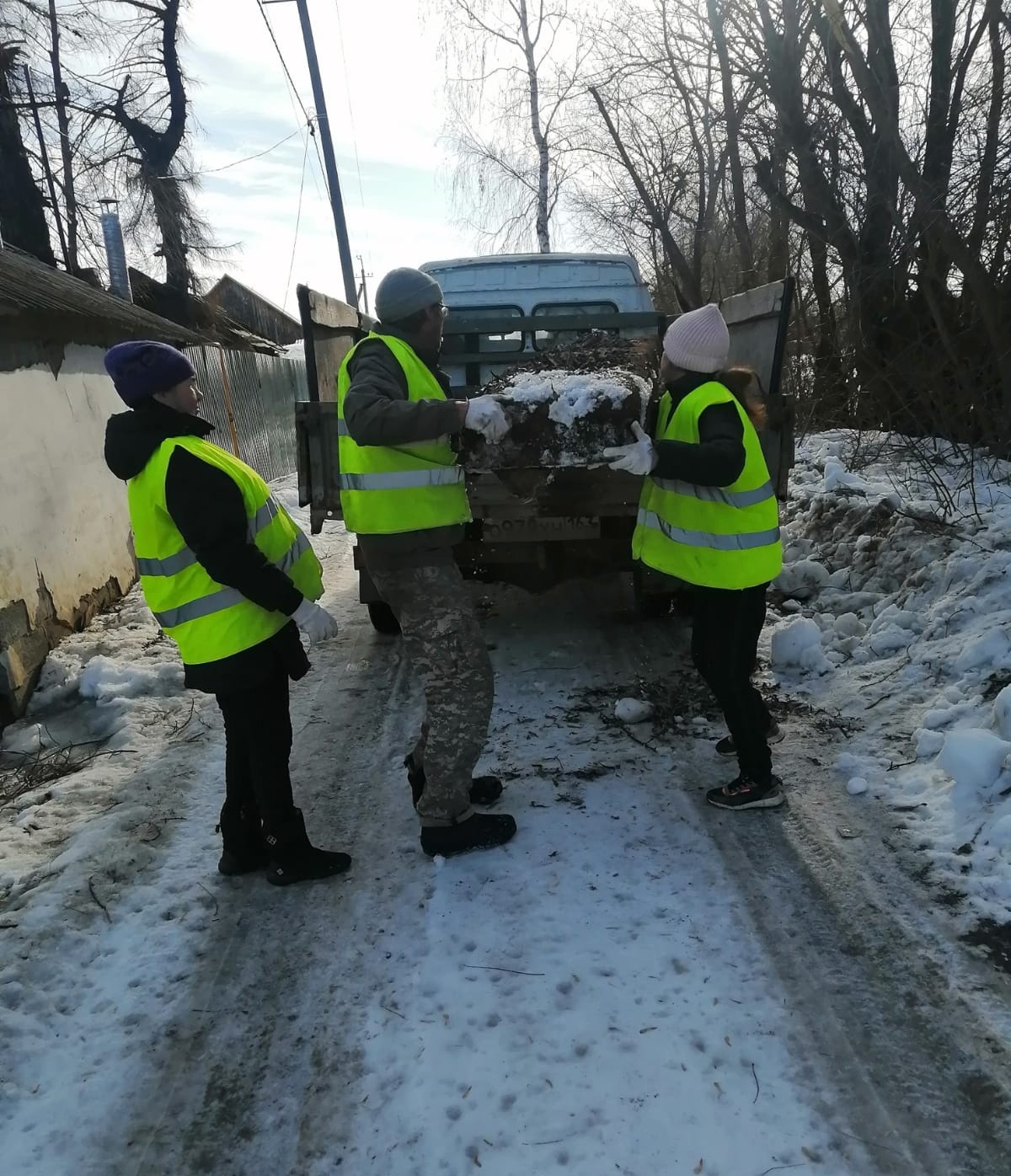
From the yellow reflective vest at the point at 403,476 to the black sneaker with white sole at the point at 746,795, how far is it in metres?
1.56

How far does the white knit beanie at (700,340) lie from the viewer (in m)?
2.93

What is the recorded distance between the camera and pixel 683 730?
156 inches

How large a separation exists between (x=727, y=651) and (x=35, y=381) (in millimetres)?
4950

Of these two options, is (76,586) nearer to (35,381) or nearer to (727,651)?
(35,381)

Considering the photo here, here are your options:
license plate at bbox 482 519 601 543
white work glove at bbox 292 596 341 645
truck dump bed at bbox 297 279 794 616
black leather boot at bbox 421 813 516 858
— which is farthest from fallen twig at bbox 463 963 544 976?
license plate at bbox 482 519 601 543

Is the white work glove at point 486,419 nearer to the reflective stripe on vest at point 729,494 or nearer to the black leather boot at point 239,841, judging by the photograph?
the reflective stripe on vest at point 729,494

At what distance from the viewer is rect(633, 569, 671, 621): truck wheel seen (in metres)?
5.31

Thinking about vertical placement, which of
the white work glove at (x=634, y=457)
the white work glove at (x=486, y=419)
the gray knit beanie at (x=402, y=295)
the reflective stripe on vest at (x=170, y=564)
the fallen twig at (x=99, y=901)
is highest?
the gray knit beanie at (x=402, y=295)

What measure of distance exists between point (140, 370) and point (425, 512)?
1002 millimetres

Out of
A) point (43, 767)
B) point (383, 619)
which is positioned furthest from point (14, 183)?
point (43, 767)

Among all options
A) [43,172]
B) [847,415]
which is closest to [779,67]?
[847,415]

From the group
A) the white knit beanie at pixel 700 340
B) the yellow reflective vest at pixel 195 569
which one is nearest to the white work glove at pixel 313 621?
the yellow reflective vest at pixel 195 569

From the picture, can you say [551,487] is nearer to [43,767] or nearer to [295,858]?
[295,858]

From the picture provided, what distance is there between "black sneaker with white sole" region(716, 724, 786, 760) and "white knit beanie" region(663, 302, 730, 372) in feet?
5.50
